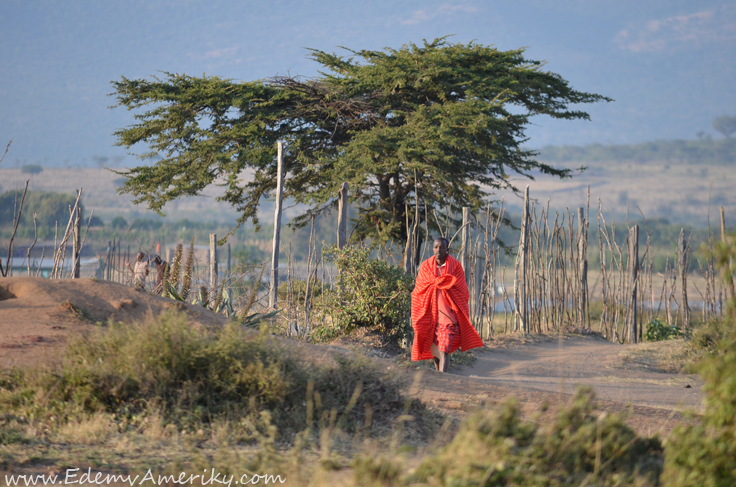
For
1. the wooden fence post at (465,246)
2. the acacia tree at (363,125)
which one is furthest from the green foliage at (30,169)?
the wooden fence post at (465,246)

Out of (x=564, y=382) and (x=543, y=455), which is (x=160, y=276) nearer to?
(x=564, y=382)

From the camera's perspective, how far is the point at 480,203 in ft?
39.3

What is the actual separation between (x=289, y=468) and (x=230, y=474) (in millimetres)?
447

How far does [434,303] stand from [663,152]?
5571 inches

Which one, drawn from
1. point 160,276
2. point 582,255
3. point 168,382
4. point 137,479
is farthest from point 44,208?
point 137,479

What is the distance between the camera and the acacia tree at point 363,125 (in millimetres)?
12023

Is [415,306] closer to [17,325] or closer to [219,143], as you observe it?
[17,325]

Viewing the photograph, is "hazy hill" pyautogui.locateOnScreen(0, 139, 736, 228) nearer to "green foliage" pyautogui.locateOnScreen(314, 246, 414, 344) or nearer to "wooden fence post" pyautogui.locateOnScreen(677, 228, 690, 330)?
"wooden fence post" pyautogui.locateOnScreen(677, 228, 690, 330)

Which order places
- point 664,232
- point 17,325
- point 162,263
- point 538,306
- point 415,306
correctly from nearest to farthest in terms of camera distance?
point 17,325
point 415,306
point 162,263
point 538,306
point 664,232

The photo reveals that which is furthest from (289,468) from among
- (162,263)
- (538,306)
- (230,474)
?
(538,306)

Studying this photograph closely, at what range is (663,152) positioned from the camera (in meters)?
131

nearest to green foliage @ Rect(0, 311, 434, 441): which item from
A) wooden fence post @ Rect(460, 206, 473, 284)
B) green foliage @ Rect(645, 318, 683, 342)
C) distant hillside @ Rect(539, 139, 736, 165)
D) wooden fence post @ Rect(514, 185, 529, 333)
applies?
wooden fence post @ Rect(460, 206, 473, 284)

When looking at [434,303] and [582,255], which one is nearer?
[434,303]

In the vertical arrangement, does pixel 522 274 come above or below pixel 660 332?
above
